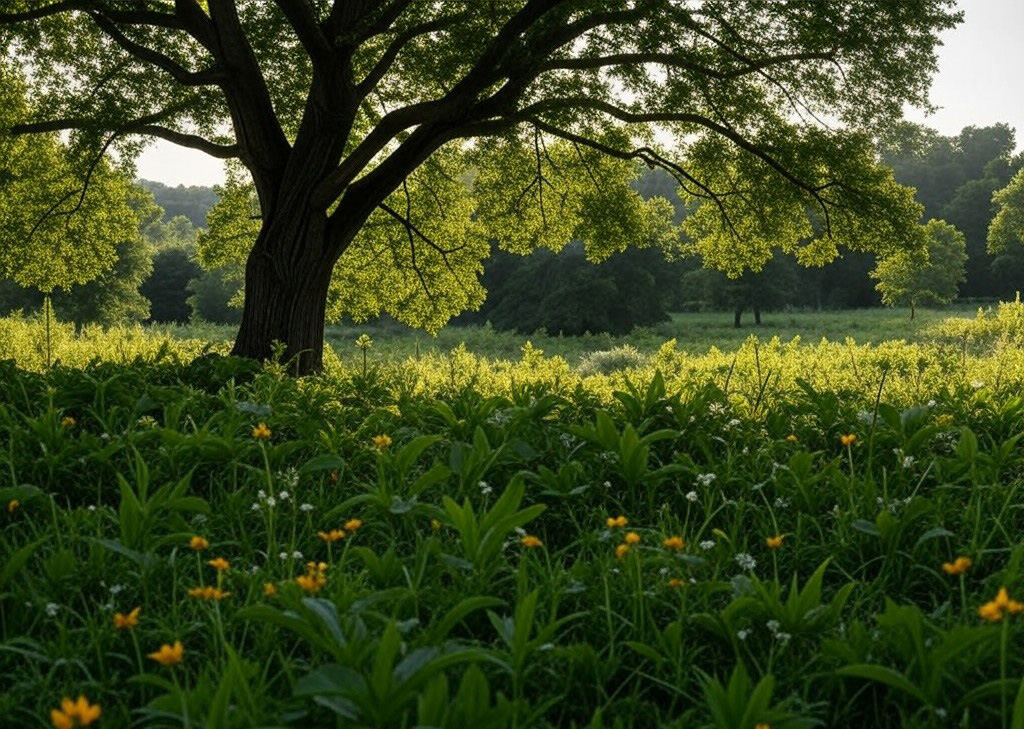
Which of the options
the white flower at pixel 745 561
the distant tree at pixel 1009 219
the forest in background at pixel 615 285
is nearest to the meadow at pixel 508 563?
the white flower at pixel 745 561

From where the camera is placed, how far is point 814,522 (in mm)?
3146

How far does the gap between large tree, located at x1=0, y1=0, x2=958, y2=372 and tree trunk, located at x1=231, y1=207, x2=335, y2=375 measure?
0.9 inches

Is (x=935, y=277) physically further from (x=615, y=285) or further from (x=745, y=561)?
(x=745, y=561)

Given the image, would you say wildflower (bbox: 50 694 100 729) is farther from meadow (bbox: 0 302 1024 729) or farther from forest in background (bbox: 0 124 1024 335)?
forest in background (bbox: 0 124 1024 335)

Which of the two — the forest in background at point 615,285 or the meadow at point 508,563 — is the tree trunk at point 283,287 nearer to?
the meadow at point 508,563

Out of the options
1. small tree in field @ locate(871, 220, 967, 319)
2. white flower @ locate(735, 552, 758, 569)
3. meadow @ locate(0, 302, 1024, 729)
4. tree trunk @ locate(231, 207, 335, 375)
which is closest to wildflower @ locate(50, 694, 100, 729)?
meadow @ locate(0, 302, 1024, 729)

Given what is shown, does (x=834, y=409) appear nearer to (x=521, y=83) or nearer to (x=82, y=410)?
(x=82, y=410)

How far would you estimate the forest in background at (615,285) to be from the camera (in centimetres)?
4350

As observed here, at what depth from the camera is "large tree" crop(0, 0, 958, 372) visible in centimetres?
845

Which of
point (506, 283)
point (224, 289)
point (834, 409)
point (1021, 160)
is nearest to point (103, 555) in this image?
point (834, 409)

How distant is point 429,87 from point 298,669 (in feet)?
37.0

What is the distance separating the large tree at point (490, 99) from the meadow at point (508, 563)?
418 centimetres

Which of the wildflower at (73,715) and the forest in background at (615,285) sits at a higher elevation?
the forest in background at (615,285)

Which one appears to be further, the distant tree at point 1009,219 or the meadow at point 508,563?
the distant tree at point 1009,219
